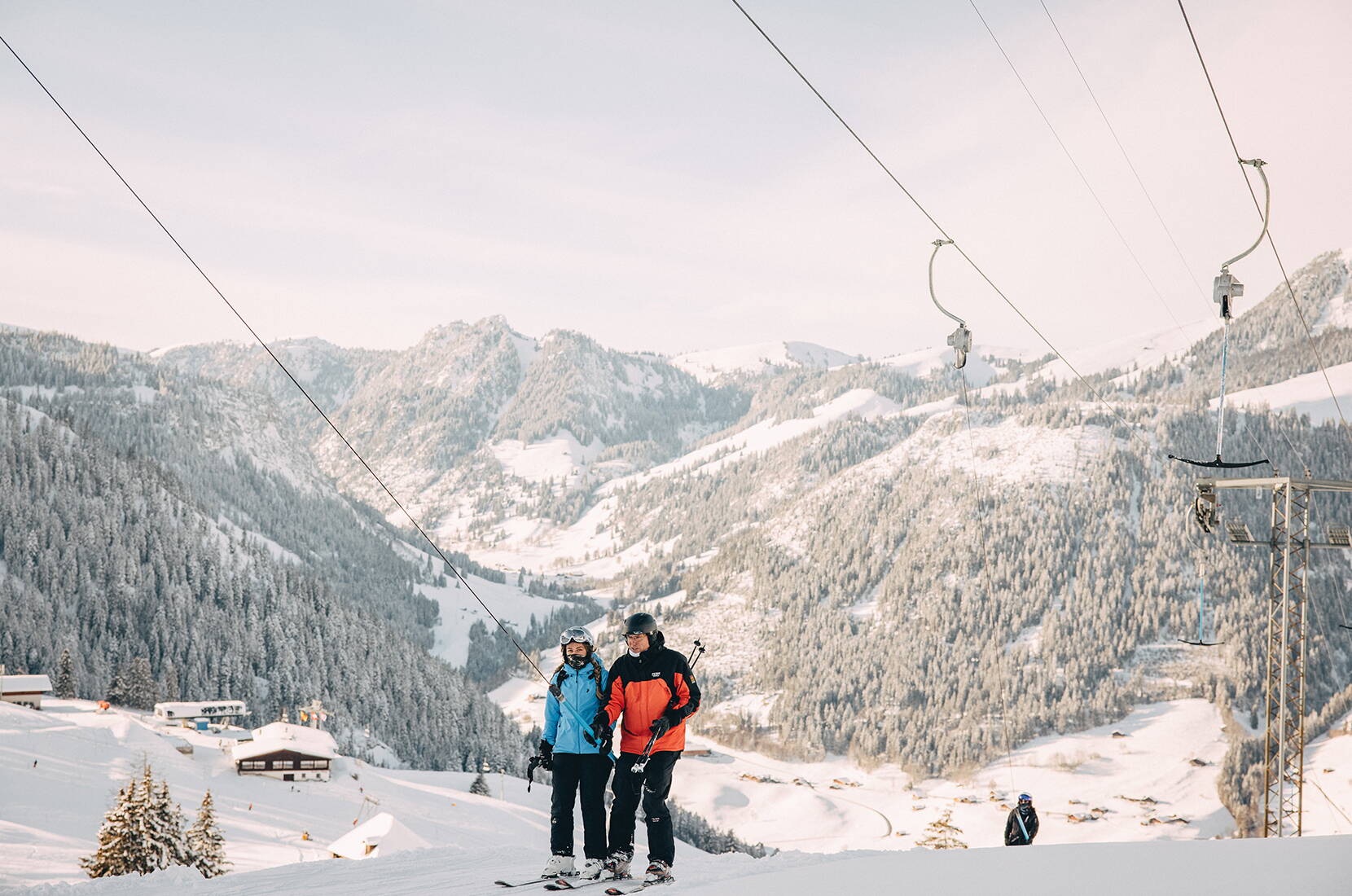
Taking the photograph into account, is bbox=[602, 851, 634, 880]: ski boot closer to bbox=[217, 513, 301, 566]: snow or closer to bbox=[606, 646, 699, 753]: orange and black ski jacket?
bbox=[606, 646, 699, 753]: orange and black ski jacket

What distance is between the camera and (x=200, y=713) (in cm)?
9481

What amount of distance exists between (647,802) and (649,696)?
101 centimetres

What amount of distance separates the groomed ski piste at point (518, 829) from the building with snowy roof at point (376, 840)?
11.1 feet

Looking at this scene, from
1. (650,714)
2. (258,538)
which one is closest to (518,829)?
(650,714)

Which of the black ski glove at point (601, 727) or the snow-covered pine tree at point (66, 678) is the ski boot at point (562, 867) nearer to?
the black ski glove at point (601, 727)

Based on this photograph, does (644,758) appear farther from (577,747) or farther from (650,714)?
(577,747)

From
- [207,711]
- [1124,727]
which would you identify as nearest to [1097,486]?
[1124,727]

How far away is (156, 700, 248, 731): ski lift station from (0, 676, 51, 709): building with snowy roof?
10.2 m

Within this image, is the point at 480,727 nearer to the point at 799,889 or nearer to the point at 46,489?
the point at 46,489

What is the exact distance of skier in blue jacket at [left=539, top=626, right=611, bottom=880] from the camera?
916 centimetres

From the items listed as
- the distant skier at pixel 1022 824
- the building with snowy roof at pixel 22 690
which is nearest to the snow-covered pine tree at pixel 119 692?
the building with snowy roof at pixel 22 690

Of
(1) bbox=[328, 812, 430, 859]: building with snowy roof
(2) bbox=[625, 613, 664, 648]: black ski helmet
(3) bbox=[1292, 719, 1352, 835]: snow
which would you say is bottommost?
(3) bbox=[1292, 719, 1352, 835]: snow

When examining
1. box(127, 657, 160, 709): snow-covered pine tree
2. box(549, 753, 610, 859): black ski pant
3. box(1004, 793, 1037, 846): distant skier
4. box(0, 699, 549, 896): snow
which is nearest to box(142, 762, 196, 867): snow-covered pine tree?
box(0, 699, 549, 896): snow

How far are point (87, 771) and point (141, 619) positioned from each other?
63.5 meters
